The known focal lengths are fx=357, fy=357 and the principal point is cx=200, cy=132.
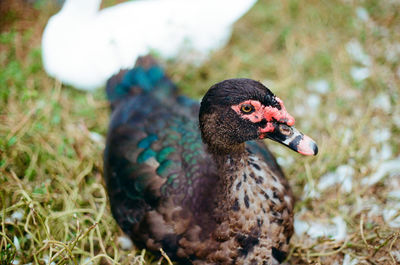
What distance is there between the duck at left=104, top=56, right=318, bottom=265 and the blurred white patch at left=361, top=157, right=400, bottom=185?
2.41ft

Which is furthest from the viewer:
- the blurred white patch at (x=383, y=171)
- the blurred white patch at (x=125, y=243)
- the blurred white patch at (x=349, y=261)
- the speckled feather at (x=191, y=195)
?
the blurred white patch at (x=383, y=171)

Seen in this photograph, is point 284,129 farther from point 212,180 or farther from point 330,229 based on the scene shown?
point 330,229

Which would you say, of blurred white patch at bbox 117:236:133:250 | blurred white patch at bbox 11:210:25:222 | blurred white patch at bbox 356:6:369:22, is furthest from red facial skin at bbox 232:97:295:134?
blurred white patch at bbox 356:6:369:22

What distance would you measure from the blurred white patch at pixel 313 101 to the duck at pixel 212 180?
0.92m

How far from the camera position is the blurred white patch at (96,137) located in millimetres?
2458

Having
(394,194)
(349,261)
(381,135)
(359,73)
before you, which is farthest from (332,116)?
(349,261)

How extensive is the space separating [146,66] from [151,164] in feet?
3.00

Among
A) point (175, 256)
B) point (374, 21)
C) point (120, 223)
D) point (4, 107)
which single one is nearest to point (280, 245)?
point (175, 256)

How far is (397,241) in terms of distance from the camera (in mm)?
1832

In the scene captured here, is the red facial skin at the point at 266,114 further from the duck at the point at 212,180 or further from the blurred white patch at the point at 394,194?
the blurred white patch at the point at 394,194

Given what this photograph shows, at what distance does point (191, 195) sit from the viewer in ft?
5.40

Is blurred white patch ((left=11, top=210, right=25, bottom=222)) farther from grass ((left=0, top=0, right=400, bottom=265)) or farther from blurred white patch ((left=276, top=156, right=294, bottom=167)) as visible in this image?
blurred white patch ((left=276, top=156, right=294, bottom=167))

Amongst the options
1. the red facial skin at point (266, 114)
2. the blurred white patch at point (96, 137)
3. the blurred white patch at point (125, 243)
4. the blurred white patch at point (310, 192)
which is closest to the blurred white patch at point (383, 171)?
the blurred white patch at point (310, 192)

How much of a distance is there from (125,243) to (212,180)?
688 millimetres
